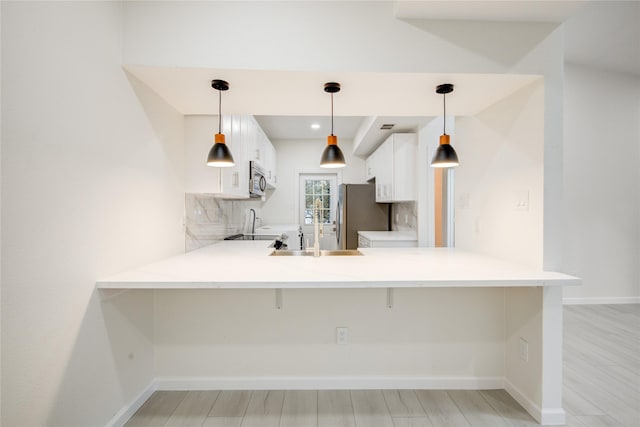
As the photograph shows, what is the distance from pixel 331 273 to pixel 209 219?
5.73 feet

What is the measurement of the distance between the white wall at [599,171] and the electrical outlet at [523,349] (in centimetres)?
257

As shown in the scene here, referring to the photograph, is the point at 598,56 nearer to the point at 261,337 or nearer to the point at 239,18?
the point at 239,18

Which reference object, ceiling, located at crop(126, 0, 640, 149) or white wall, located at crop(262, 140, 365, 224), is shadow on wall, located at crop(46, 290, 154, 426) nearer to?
ceiling, located at crop(126, 0, 640, 149)

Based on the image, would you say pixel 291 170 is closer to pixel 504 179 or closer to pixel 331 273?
pixel 504 179

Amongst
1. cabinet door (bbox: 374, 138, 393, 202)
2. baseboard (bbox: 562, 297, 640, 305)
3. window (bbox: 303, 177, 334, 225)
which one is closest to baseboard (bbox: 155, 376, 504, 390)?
cabinet door (bbox: 374, 138, 393, 202)

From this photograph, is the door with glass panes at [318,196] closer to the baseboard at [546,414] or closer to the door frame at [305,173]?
the door frame at [305,173]

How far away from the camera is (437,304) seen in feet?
6.63

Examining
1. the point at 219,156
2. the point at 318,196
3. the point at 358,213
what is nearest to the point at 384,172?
the point at 358,213

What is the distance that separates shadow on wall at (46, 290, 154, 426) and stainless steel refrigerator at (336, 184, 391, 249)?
3116mm

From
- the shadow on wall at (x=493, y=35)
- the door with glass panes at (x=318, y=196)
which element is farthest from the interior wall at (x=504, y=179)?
the door with glass panes at (x=318, y=196)

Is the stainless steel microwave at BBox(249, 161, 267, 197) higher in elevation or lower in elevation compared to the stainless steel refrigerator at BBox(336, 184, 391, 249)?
higher

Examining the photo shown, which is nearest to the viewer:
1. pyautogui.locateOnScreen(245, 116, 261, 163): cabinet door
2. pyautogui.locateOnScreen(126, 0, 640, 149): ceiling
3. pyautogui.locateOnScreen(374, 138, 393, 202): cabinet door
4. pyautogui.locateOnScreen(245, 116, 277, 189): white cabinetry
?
pyautogui.locateOnScreen(126, 0, 640, 149): ceiling

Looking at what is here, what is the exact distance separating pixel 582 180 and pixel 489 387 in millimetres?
3069

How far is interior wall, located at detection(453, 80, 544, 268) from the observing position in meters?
1.69
